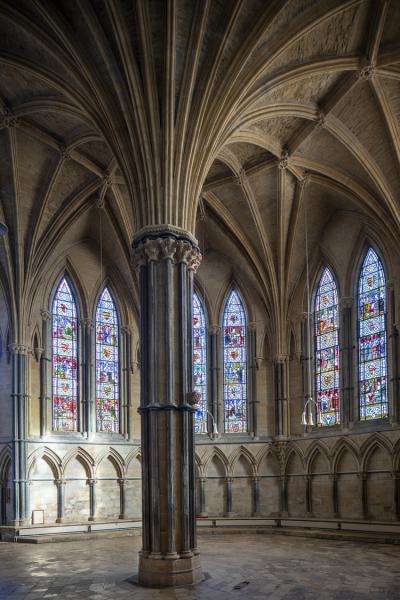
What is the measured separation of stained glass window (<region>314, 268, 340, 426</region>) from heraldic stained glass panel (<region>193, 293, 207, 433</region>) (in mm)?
5208

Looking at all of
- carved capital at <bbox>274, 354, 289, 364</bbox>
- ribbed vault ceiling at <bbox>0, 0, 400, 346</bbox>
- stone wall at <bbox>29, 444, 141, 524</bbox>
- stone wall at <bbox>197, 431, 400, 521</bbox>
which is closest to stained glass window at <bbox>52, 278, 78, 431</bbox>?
stone wall at <bbox>29, 444, 141, 524</bbox>

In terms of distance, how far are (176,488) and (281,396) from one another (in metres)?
14.4

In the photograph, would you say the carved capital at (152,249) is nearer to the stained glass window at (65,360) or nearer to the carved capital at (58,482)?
the stained glass window at (65,360)

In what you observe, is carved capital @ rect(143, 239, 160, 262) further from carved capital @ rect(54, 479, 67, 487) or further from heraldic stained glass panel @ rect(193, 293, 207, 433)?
heraldic stained glass panel @ rect(193, 293, 207, 433)

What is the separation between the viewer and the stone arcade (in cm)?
1872

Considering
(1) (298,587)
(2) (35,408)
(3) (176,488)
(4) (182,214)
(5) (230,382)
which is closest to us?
(1) (298,587)

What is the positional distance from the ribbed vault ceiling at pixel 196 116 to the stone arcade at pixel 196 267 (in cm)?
7

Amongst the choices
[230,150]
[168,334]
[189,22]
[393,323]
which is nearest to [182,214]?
[168,334]

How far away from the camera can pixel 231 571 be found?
741 inches

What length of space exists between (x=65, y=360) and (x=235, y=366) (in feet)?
25.1

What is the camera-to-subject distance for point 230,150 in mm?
27359

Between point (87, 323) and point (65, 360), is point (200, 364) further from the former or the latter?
point (65, 360)

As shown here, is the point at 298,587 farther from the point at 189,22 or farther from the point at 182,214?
the point at 189,22

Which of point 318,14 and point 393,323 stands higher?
point 318,14
